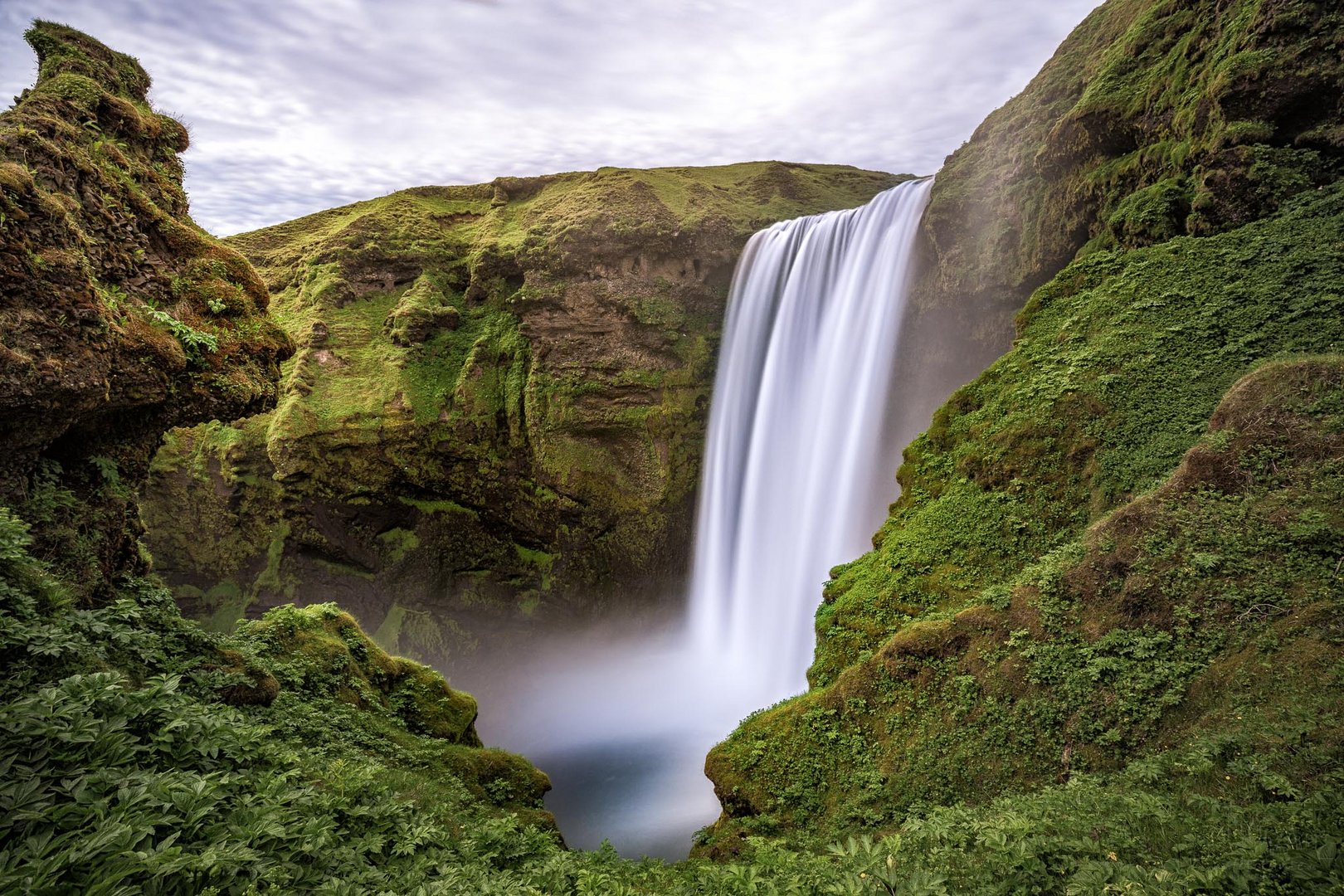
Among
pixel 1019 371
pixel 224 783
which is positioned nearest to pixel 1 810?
pixel 224 783

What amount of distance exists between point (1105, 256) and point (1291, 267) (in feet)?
8.72

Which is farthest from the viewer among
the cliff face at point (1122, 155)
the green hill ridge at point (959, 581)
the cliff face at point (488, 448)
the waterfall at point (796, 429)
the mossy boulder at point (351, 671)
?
the cliff face at point (488, 448)

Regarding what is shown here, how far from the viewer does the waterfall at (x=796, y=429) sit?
15.1 meters

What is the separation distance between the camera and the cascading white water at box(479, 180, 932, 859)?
14.7 metres

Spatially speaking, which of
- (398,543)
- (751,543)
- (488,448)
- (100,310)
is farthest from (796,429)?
(398,543)

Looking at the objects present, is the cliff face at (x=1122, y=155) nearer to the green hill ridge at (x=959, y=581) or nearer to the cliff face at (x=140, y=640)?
the green hill ridge at (x=959, y=581)

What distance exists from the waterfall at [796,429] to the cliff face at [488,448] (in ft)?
5.81

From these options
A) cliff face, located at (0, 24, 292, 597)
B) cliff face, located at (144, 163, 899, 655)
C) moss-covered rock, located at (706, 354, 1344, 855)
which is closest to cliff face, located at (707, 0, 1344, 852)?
moss-covered rock, located at (706, 354, 1344, 855)

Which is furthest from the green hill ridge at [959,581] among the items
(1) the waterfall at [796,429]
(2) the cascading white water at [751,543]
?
(2) the cascading white water at [751,543]

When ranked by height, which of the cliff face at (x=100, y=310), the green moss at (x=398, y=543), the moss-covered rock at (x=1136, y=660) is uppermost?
the green moss at (x=398, y=543)

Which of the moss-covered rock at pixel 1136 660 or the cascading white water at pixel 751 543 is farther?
the cascading white water at pixel 751 543

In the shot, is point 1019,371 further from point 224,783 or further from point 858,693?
point 224,783

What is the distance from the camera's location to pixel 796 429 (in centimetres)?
1711

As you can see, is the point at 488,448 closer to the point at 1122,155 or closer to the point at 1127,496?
the point at 1127,496
